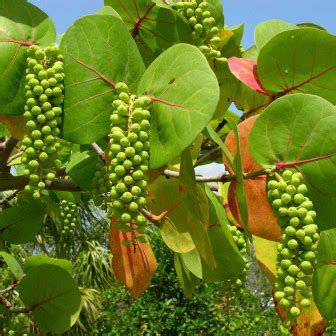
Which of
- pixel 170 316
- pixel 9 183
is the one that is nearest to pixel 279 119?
pixel 9 183

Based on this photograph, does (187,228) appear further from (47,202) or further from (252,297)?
(252,297)

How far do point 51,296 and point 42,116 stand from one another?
22.9 inches

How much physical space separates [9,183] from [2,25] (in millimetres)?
376

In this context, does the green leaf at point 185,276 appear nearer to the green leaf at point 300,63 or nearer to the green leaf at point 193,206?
the green leaf at point 193,206

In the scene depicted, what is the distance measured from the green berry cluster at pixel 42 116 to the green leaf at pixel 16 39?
4cm

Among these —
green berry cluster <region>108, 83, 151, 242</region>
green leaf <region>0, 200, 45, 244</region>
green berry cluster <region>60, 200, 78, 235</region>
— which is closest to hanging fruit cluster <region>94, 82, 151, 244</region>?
green berry cluster <region>108, 83, 151, 242</region>

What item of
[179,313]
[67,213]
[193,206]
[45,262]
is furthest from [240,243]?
[179,313]

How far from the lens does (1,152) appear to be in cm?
113

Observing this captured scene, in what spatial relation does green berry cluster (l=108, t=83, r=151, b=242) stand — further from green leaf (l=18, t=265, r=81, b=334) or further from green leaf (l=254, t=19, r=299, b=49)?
green leaf (l=18, t=265, r=81, b=334)

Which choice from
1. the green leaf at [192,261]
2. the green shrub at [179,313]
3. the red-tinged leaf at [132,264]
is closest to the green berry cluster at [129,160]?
the green leaf at [192,261]

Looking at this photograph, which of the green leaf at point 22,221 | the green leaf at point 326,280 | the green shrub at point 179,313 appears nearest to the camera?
the green leaf at point 326,280

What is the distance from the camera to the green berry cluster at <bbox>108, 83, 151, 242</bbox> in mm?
646

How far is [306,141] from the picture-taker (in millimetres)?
746

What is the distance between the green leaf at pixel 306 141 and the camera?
730 millimetres
